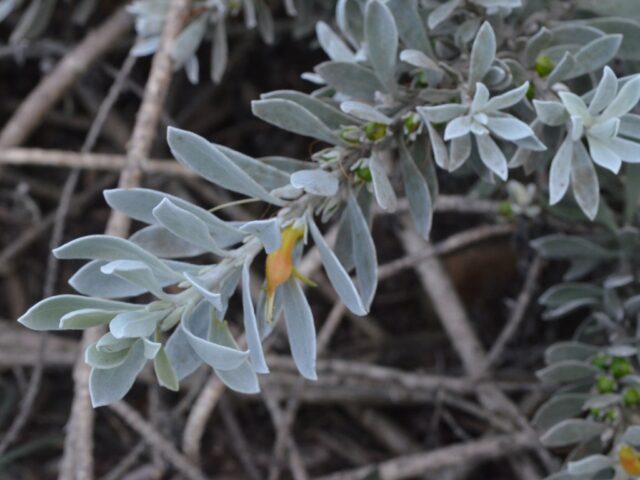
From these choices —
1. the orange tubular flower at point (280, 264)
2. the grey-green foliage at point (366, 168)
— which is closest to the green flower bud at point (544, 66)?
the grey-green foliage at point (366, 168)

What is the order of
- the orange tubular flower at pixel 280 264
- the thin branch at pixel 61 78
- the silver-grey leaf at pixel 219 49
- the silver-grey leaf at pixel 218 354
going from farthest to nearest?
the thin branch at pixel 61 78 → the silver-grey leaf at pixel 219 49 → the orange tubular flower at pixel 280 264 → the silver-grey leaf at pixel 218 354

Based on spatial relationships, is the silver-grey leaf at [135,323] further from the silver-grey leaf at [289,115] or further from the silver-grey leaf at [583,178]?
the silver-grey leaf at [583,178]

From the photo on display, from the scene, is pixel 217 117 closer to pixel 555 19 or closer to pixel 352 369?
pixel 352 369

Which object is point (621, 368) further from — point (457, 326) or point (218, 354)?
point (218, 354)

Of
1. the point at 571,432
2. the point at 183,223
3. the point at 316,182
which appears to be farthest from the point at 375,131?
the point at 571,432

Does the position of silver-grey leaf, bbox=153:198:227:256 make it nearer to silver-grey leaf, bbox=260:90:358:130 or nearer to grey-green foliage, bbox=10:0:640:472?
grey-green foliage, bbox=10:0:640:472

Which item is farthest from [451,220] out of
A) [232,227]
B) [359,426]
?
[232,227]

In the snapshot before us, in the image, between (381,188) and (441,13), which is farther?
(441,13)
